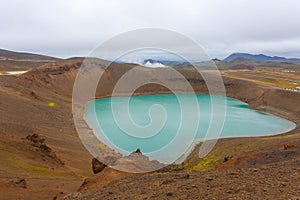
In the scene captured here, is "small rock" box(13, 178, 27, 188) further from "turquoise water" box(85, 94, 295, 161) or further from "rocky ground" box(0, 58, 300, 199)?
"turquoise water" box(85, 94, 295, 161)

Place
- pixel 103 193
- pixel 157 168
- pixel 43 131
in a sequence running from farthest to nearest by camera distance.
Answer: pixel 43 131
pixel 157 168
pixel 103 193

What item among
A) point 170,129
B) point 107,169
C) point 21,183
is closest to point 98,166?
point 107,169

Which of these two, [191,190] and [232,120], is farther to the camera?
[232,120]

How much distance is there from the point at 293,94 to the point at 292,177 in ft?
235

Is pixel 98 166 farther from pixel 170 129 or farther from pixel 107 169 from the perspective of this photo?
pixel 170 129

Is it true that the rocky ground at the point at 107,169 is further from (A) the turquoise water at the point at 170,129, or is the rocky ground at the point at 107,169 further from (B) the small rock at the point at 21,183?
(A) the turquoise water at the point at 170,129

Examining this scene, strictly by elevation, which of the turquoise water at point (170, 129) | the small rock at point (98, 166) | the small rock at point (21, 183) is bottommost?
A: the turquoise water at point (170, 129)

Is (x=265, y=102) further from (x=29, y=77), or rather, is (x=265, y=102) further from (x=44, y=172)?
(x=44, y=172)

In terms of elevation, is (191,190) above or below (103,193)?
above

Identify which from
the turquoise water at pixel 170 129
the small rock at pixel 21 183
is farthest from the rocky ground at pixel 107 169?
the turquoise water at pixel 170 129

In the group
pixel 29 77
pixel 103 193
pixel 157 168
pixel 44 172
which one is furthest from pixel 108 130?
pixel 29 77

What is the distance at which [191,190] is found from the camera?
927 centimetres

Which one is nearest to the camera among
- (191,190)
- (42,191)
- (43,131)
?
(191,190)

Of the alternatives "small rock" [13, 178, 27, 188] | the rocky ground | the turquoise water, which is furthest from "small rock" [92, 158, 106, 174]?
the turquoise water
